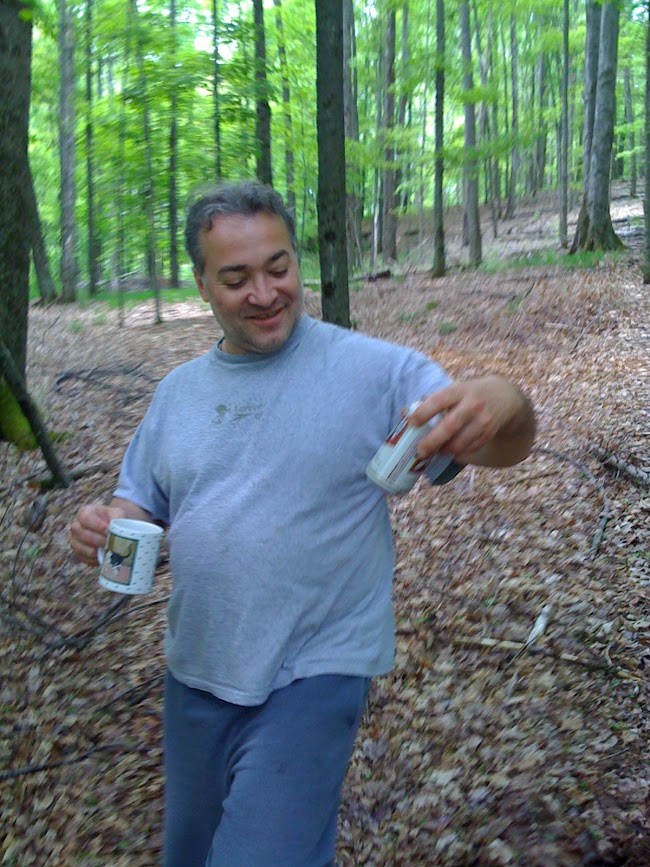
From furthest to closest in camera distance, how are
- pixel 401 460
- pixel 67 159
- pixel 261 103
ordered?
pixel 67 159, pixel 261 103, pixel 401 460

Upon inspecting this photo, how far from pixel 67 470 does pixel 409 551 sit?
3.24m

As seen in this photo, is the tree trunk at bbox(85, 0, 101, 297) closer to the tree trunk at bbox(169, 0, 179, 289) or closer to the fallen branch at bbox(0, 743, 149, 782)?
the tree trunk at bbox(169, 0, 179, 289)

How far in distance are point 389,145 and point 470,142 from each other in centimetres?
272

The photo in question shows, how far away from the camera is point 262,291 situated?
2.03 m

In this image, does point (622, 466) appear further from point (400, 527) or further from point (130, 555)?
point (130, 555)

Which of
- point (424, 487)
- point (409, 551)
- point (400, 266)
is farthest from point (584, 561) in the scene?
point (400, 266)

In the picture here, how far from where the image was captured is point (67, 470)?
654cm

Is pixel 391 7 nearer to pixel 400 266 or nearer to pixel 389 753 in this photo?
pixel 400 266

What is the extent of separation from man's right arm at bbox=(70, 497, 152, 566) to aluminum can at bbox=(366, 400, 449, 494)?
2.70 feet

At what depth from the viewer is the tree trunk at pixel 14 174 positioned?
6.55 m

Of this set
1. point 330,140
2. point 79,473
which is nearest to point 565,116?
point 330,140

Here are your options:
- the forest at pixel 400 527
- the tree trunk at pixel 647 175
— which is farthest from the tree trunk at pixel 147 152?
the tree trunk at pixel 647 175

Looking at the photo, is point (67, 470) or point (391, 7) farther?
point (391, 7)

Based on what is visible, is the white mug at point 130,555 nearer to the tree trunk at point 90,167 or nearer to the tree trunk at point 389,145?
the tree trunk at point 90,167
